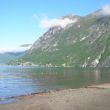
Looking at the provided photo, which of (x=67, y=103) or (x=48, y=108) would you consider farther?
(x=67, y=103)

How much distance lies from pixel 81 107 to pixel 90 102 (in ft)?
17.9

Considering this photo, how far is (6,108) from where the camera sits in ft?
174

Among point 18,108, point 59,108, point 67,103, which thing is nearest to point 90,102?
point 67,103

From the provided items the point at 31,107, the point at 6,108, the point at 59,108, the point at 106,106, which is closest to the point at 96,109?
the point at 106,106

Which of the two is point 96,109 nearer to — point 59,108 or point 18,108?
point 59,108

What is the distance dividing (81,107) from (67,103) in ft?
17.7

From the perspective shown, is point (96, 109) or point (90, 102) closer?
point (96, 109)

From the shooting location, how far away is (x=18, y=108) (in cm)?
5197

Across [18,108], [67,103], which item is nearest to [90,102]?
[67,103]

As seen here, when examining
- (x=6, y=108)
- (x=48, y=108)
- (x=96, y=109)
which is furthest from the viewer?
(x=6, y=108)

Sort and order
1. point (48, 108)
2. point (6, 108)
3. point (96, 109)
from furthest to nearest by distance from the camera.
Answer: point (6, 108), point (48, 108), point (96, 109)

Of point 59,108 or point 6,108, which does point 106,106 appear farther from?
point 6,108

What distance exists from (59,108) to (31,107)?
5433 millimetres

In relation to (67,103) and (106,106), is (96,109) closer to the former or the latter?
(106,106)
